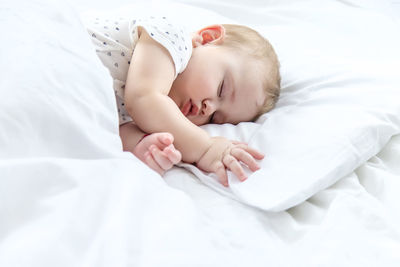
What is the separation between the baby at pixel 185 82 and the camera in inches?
40.7

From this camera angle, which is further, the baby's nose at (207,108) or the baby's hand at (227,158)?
the baby's nose at (207,108)

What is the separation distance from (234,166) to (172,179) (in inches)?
4.6

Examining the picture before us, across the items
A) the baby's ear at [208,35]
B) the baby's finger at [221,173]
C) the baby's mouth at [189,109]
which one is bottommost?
the baby's mouth at [189,109]

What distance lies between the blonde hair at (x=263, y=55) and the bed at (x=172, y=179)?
0.04m

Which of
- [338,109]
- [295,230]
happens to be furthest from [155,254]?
[338,109]

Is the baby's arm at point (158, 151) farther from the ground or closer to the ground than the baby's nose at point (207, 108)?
farther from the ground

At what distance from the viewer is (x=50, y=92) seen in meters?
0.76

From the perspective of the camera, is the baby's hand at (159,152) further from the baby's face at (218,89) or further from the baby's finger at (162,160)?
the baby's face at (218,89)

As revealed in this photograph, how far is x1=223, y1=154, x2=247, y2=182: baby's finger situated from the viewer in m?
0.94

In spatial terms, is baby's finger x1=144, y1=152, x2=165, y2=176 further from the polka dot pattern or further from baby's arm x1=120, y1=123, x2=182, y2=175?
the polka dot pattern

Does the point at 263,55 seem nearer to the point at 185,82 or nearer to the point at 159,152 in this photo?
the point at 185,82

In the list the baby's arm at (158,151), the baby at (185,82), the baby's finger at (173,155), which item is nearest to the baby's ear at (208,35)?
the baby at (185,82)

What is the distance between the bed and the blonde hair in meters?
0.04

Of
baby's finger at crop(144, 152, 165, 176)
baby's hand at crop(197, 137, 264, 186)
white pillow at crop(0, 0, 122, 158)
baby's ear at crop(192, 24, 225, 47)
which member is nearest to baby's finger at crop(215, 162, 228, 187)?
baby's hand at crop(197, 137, 264, 186)
